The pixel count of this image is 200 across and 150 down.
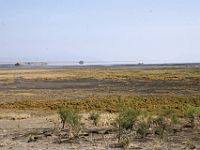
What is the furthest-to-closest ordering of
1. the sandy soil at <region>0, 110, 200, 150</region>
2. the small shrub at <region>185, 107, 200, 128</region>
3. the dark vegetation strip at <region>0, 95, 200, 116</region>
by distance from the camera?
the dark vegetation strip at <region>0, 95, 200, 116</region>
the small shrub at <region>185, 107, 200, 128</region>
the sandy soil at <region>0, 110, 200, 150</region>

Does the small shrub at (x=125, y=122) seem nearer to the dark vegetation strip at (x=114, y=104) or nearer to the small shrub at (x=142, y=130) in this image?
the small shrub at (x=142, y=130)

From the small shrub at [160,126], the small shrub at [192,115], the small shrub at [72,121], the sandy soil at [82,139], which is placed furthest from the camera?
the small shrub at [192,115]

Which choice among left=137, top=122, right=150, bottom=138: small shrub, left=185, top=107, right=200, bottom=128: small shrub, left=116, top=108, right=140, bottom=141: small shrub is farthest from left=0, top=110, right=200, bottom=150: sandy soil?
left=185, top=107, right=200, bottom=128: small shrub

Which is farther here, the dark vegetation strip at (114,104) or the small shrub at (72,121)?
the dark vegetation strip at (114,104)

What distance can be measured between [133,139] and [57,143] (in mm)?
2632

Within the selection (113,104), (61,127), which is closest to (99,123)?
(61,127)

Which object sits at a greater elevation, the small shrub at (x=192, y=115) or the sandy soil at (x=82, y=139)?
the small shrub at (x=192, y=115)

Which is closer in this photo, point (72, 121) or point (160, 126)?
point (160, 126)

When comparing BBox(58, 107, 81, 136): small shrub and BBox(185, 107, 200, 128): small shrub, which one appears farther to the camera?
BBox(185, 107, 200, 128): small shrub

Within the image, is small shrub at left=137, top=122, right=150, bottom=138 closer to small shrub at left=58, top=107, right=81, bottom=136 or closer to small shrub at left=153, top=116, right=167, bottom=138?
small shrub at left=153, top=116, right=167, bottom=138

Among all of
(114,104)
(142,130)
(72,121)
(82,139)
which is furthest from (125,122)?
(114,104)

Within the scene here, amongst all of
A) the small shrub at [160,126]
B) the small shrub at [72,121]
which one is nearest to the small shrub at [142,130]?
the small shrub at [160,126]

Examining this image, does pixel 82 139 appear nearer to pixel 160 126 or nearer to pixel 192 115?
pixel 160 126

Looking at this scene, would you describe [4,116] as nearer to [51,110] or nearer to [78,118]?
[51,110]
